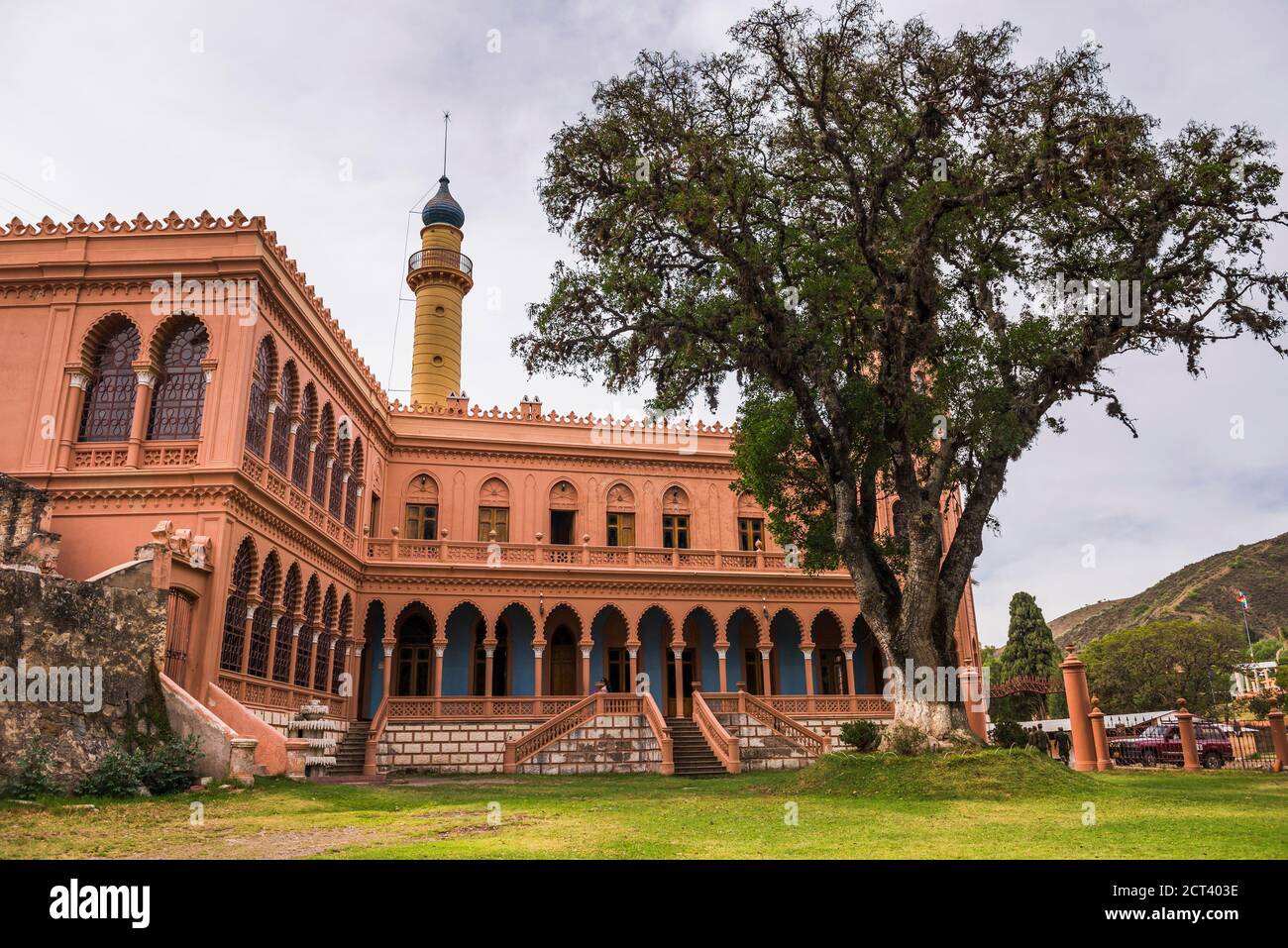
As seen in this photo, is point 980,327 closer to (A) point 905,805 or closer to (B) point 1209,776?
(A) point 905,805

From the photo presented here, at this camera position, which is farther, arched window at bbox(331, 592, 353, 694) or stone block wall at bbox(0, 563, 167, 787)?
arched window at bbox(331, 592, 353, 694)

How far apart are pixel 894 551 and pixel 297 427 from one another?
14153 millimetres

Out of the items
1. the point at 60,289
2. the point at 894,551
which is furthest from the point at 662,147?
the point at 60,289

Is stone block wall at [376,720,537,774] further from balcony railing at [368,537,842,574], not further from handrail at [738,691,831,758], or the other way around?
handrail at [738,691,831,758]

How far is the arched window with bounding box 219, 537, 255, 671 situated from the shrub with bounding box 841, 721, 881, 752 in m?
12.6

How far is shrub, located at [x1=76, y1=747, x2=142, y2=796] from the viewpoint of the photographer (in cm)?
1266

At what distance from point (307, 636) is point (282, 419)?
5.42m

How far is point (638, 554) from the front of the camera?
A: 29344mm

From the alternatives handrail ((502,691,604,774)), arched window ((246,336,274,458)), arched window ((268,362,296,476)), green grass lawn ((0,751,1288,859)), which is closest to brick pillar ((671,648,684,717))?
handrail ((502,691,604,774))

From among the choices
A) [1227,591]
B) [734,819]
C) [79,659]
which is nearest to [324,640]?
[79,659]

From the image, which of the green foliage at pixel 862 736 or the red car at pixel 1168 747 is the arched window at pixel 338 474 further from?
the red car at pixel 1168 747

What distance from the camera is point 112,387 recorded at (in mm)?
20000

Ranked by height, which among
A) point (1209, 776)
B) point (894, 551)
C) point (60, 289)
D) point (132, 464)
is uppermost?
point (60, 289)

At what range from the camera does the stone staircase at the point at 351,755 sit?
863 inches
